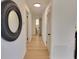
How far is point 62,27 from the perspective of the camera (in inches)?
158

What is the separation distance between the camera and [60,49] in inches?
158

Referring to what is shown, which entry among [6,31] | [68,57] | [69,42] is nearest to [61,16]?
[69,42]

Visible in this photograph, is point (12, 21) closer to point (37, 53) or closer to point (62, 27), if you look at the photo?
point (62, 27)

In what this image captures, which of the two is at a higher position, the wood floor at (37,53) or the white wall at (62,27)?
the white wall at (62,27)

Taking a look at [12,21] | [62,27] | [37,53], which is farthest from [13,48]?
[37,53]

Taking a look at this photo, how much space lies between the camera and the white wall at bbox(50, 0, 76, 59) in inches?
157

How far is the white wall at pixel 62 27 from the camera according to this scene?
3996 mm

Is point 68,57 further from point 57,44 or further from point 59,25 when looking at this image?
point 59,25

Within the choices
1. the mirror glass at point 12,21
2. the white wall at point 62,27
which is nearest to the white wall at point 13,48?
the mirror glass at point 12,21

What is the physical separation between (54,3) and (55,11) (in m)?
0.24

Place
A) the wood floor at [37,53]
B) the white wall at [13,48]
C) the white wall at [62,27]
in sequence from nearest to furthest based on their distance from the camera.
→ the white wall at [13,48]
the white wall at [62,27]
the wood floor at [37,53]

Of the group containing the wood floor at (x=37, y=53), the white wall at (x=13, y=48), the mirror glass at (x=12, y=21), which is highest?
the mirror glass at (x=12, y=21)

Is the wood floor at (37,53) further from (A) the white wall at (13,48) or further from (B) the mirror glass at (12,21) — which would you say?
(B) the mirror glass at (12,21)

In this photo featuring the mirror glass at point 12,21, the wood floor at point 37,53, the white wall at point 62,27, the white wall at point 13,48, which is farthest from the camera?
the wood floor at point 37,53
